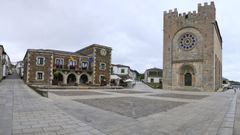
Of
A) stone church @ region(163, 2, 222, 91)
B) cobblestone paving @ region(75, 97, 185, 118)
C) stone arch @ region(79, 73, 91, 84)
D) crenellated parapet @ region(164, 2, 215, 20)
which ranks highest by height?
crenellated parapet @ region(164, 2, 215, 20)

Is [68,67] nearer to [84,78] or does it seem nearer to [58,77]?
[58,77]

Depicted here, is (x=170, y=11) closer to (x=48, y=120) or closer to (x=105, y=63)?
(x=105, y=63)

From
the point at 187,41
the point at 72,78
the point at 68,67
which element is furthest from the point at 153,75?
the point at 68,67

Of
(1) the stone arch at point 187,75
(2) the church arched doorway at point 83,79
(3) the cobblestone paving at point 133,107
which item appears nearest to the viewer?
(3) the cobblestone paving at point 133,107

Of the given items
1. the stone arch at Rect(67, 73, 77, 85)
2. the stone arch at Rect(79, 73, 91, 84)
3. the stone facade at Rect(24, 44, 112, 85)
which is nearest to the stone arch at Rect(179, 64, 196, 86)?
the stone facade at Rect(24, 44, 112, 85)

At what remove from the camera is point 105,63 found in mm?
37406

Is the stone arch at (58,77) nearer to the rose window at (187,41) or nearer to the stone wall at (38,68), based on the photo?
Result: the stone wall at (38,68)

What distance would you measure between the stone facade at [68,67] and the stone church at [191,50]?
1221 cm

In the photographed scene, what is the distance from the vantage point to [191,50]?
3000 centimetres

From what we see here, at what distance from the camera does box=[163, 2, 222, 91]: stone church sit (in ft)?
91.7

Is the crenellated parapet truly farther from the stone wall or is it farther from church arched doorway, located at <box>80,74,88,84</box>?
the stone wall

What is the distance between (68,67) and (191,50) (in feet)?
70.7

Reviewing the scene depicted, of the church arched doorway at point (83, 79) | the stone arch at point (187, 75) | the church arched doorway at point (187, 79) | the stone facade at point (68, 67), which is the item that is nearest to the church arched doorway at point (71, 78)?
the stone facade at point (68, 67)

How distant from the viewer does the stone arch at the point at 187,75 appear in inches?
1170
